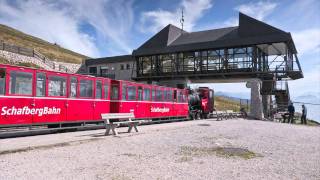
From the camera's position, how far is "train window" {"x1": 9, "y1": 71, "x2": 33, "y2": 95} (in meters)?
13.6

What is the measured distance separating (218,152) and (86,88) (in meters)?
8.71

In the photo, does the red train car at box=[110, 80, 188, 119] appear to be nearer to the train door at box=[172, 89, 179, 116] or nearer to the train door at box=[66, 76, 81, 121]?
the train door at box=[172, 89, 179, 116]

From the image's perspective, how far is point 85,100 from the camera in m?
17.6

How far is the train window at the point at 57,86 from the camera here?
15569mm

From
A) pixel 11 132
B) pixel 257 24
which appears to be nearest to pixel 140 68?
pixel 257 24

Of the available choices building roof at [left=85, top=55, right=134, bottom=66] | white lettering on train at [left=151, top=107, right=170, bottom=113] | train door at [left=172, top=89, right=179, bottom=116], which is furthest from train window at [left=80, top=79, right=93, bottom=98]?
building roof at [left=85, top=55, right=134, bottom=66]

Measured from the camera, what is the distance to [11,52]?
46.1 metres

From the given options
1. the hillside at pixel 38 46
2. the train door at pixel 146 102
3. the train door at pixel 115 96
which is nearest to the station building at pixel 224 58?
the train door at pixel 146 102

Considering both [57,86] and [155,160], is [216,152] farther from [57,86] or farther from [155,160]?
[57,86]

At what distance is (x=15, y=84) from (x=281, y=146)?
10.7 metres

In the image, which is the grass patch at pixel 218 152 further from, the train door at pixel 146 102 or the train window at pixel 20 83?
the train door at pixel 146 102

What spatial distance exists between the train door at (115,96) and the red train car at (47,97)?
95 centimetres

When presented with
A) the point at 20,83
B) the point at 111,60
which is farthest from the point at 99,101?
the point at 111,60

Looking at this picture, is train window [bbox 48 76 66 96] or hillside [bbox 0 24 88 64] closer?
train window [bbox 48 76 66 96]
